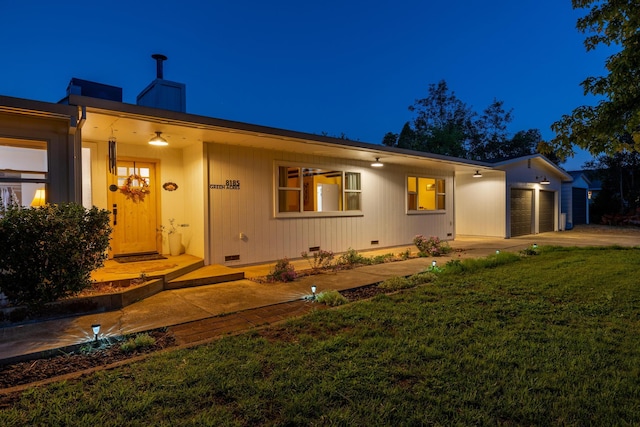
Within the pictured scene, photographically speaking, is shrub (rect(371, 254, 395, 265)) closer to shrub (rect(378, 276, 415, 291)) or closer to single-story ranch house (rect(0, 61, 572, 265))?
single-story ranch house (rect(0, 61, 572, 265))

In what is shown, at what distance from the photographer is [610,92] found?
4637 millimetres

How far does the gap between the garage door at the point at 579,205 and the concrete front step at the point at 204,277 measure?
2099 cm

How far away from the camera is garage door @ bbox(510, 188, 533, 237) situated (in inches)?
Result: 576

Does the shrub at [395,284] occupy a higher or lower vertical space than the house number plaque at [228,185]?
lower

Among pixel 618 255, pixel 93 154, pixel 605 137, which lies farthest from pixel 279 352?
pixel 618 255

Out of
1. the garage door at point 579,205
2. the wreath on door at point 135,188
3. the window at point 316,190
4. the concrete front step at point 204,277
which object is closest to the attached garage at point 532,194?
the garage door at point 579,205

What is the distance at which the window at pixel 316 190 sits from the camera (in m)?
8.63

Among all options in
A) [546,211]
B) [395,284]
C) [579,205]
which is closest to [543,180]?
[546,211]

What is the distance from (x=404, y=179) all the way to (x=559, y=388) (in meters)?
9.32

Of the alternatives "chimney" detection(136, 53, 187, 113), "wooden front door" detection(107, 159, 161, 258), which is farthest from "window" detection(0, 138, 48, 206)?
"chimney" detection(136, 53, 187, 113)

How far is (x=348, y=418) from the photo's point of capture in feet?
7.24

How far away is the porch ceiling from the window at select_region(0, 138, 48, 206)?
31.8 inches

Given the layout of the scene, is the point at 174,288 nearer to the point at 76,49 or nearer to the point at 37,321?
the point at 37,321

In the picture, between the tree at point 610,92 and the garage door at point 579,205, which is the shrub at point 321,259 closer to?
the tree at point 610,92
